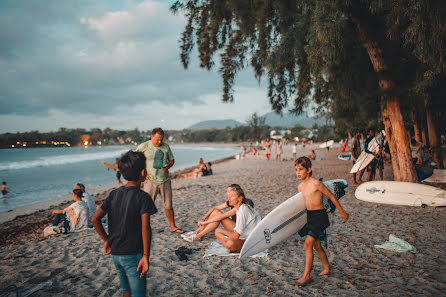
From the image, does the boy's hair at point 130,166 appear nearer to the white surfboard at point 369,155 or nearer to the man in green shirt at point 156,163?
the man in green shirt at point 156,163

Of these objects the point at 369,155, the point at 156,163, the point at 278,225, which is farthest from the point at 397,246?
the point at 369,155

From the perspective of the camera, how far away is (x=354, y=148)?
10.1 meters

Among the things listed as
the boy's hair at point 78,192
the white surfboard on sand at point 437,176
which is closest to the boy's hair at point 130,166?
the boy's hair at point 78,192

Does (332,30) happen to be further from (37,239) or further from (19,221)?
(19,221)

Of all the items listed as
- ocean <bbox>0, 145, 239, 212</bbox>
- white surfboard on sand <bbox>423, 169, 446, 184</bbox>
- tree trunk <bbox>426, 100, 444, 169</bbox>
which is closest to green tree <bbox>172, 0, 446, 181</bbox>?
white surfboard on sand <bbox>423, 169, 446, 184</bbox>

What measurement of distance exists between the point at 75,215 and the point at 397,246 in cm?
632

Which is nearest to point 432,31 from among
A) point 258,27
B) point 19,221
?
point 258,27

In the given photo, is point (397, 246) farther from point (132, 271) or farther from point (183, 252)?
point (132, 271)

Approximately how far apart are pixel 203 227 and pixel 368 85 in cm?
827

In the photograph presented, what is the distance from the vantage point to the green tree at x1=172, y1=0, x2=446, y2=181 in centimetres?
533

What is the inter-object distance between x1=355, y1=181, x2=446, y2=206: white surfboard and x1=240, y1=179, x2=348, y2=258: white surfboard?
397 cm

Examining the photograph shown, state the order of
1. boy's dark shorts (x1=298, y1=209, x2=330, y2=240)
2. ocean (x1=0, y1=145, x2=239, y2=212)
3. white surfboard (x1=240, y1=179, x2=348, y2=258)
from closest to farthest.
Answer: boy's dark shorts (x1=298, y1=209, x2=330, y2=240)
white surfboard (x1=240, y1=179, x2=348, y2=258)
ocean (x1=0, y1=145, x2=239, y2=212)

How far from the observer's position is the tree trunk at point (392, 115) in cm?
701

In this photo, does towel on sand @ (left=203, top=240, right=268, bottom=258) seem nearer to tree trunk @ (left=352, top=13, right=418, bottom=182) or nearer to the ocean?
tree trunk @ (left=352, top=13, right=418, bottom=182)
